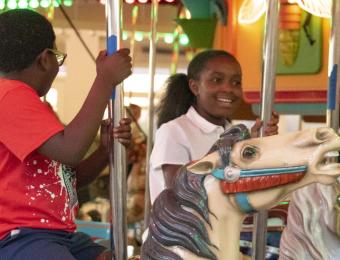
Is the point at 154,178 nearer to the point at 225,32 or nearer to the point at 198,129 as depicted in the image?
the point at 198,129

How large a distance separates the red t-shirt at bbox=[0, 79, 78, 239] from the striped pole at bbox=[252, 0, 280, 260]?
1.42 feet

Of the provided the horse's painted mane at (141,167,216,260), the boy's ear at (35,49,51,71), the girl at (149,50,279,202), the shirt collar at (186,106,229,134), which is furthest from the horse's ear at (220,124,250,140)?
the shirt collar at (186,106,229,134)

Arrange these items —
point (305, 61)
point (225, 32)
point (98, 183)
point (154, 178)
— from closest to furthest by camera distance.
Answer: point (154, 178)
point (305, 61)
point (225, 32)
point (98, 183)

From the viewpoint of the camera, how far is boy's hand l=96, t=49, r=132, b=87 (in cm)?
153

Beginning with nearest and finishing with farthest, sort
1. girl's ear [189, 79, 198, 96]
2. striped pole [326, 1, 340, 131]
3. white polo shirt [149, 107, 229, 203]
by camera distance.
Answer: striped pole [326, 1, 340, 131], white polo shirt [149, 107, 229, 203], girl's ear [189, 79, 198, 96]

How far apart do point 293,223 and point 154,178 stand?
687 mm

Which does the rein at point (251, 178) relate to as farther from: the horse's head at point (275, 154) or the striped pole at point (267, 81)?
the striped pole at point (267, 81)

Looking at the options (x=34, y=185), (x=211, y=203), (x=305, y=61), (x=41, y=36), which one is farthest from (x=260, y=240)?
(x=305, y=61)

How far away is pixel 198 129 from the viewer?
227cm

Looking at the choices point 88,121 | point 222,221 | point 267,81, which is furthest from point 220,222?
point 267,81

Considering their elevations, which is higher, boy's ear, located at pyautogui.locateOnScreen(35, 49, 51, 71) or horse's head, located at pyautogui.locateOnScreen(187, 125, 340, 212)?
boy's ear, located at pyautogui.locateOnScreen(35, 49, 51, 71)

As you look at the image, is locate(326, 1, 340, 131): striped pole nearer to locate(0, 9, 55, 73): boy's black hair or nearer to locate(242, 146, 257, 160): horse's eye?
locate(242, 146, 257, 160): horse's eye

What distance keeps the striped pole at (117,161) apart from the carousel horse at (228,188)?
231mm

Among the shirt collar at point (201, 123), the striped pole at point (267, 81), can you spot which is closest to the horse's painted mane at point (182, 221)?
the striped pole at point (267, 81)
